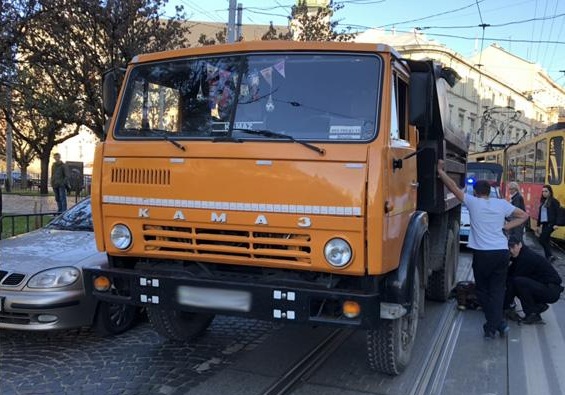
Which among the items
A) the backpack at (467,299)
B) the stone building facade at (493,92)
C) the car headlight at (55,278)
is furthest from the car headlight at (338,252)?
the stone building facade at (493,92)

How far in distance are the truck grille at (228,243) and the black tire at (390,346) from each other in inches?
34.3

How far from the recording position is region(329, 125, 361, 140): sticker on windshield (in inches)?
164

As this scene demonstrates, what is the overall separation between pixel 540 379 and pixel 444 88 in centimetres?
322

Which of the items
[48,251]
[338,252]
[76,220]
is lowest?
[48,251]

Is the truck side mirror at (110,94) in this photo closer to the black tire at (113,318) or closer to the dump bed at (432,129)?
the black tire at (113,318)

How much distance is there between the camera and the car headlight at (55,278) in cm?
534

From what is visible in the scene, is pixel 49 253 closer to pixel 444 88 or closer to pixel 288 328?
pixel 288 328

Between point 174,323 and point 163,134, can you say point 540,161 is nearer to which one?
point 174,323

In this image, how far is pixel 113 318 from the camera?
5852 mm

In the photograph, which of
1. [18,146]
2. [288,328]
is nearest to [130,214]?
[288,328]

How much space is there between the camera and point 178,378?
15.8 feet

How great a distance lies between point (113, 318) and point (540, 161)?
14.3 m

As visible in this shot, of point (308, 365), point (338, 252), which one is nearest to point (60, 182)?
point (308, 365)

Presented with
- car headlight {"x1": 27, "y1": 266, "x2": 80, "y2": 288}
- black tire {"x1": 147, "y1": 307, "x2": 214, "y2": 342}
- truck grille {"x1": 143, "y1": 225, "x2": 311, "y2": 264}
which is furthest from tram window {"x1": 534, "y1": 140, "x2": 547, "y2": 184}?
car headlight {"x1": 27, "y1": 266, "x2": 80, "y2": 288}
